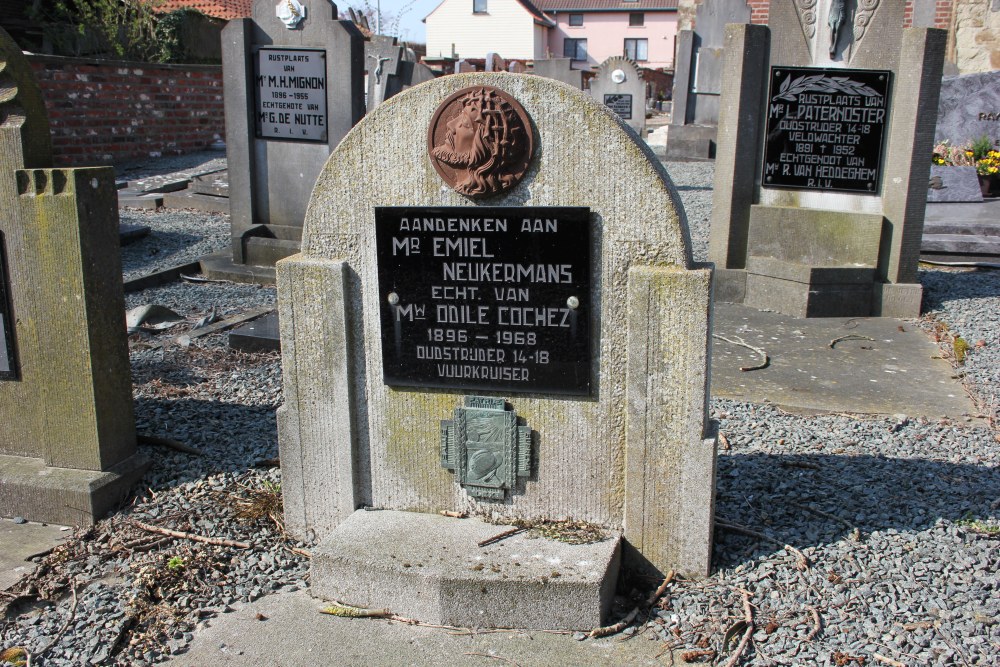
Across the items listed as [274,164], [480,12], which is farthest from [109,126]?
[480,12]

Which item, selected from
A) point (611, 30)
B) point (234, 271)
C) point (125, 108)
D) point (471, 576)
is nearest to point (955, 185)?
point (234, 271)

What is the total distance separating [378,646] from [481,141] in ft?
5.87

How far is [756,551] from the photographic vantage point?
344 cm

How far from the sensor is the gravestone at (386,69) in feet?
51.0

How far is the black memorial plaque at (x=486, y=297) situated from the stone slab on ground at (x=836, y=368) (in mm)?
2448

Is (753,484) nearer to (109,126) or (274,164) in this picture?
(274,164)

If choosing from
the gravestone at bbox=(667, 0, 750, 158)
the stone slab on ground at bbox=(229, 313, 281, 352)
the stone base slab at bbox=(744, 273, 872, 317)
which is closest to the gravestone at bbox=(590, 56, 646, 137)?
the gravestone at bbox=(667, 0, 750, 158)

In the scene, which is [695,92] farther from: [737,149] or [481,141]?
[481,141]

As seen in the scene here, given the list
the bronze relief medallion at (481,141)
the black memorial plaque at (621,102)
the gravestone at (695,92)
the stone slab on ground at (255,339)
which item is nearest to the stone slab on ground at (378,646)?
the bronze relief medallion at (481,141)

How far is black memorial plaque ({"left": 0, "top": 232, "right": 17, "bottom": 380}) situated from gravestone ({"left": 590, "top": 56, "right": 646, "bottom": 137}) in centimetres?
1797

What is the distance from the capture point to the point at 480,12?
208 feet

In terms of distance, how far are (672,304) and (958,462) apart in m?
2.11

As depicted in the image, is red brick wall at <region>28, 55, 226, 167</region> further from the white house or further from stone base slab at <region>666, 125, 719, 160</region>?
the white house

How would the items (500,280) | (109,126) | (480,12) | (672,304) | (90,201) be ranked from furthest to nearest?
(480,12) → (109,126) → (90,201) → (500,280) → (672,304)
